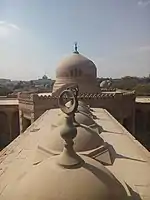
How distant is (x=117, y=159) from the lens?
7.07 m

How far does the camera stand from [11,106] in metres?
20.0

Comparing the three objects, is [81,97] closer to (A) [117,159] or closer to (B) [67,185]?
(A) [117,159]

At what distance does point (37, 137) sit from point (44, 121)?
2.87m

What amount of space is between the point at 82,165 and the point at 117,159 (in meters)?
3.38

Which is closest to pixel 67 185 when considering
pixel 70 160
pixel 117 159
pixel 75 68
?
pixel 70 160

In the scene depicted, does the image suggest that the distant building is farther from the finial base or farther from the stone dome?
the finial base

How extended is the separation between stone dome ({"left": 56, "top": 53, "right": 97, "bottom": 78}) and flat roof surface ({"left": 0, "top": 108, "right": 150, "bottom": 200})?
25.8 ft

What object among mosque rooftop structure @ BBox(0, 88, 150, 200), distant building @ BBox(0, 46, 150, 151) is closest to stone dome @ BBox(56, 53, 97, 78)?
distant building @ BBox(0, 46, 150, 151)

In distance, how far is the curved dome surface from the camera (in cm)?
354

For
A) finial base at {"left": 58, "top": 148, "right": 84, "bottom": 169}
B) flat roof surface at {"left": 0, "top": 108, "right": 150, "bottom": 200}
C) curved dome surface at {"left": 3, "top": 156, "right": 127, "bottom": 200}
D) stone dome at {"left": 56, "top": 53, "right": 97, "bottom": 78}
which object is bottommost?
flat roof surface at {"left": 0, "top": 108, "right": 150, "bottom": 200}

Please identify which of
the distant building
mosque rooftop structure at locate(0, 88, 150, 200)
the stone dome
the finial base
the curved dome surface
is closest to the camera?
the curved dome surface

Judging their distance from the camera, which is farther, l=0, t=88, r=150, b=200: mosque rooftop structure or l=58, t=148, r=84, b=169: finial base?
l=58, t=148, r=84, b=169: finial base

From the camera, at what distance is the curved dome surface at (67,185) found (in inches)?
140

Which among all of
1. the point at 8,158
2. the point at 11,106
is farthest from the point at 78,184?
the point at 11,106
